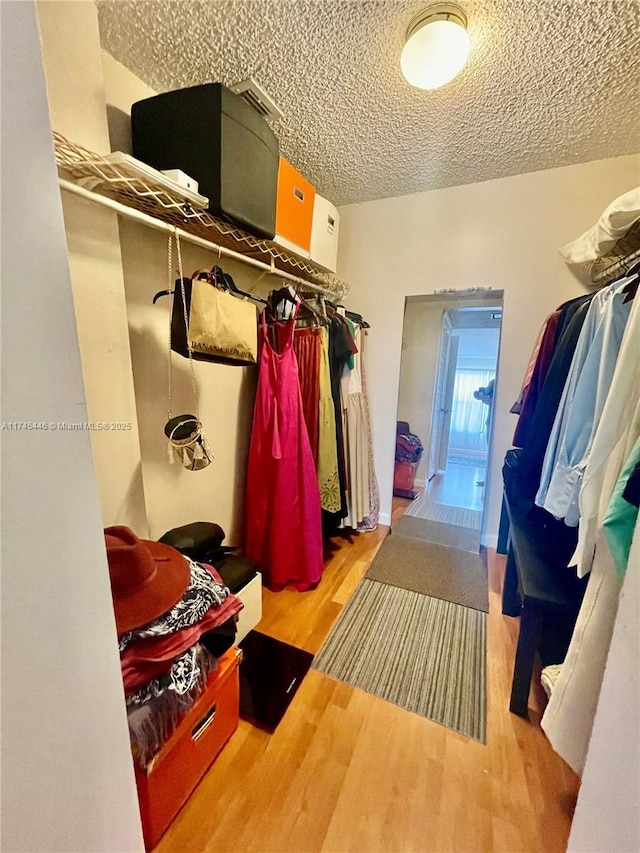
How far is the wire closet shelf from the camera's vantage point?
0.84 meters

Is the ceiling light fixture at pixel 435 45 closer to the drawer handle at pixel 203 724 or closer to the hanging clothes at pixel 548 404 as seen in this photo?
the hanging clothes at pixel 548 404

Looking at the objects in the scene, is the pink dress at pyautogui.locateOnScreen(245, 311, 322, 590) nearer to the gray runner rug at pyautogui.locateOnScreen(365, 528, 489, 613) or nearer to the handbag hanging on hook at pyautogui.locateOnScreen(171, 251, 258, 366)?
the handbag hanging on hook at pyautogui.locateOnScreen(171, 251, 258, 366)

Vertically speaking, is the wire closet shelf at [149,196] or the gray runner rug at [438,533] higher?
the wire closet shelf at [149,196]

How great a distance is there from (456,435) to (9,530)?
378 cm

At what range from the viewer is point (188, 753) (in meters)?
0.83

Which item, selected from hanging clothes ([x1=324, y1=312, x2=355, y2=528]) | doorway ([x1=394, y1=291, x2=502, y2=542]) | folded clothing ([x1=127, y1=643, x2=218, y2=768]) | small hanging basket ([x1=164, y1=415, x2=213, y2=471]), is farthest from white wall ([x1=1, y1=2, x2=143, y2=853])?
doorway ([x1=394, y1=291, x2=502, y2=542])

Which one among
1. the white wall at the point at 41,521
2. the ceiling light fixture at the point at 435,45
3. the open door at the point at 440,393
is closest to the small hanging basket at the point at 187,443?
the white wall at the point at 41,521

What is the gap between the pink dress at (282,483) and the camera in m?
1.56

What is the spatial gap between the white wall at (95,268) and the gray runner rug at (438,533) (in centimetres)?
189

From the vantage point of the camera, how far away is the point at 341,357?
6.08ft

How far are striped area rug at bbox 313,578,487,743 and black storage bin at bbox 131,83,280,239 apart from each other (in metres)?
1.79

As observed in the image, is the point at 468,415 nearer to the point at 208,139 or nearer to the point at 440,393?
the point at 440,393

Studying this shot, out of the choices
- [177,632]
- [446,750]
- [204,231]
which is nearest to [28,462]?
[177,632]

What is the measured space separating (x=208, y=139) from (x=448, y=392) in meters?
2.77
